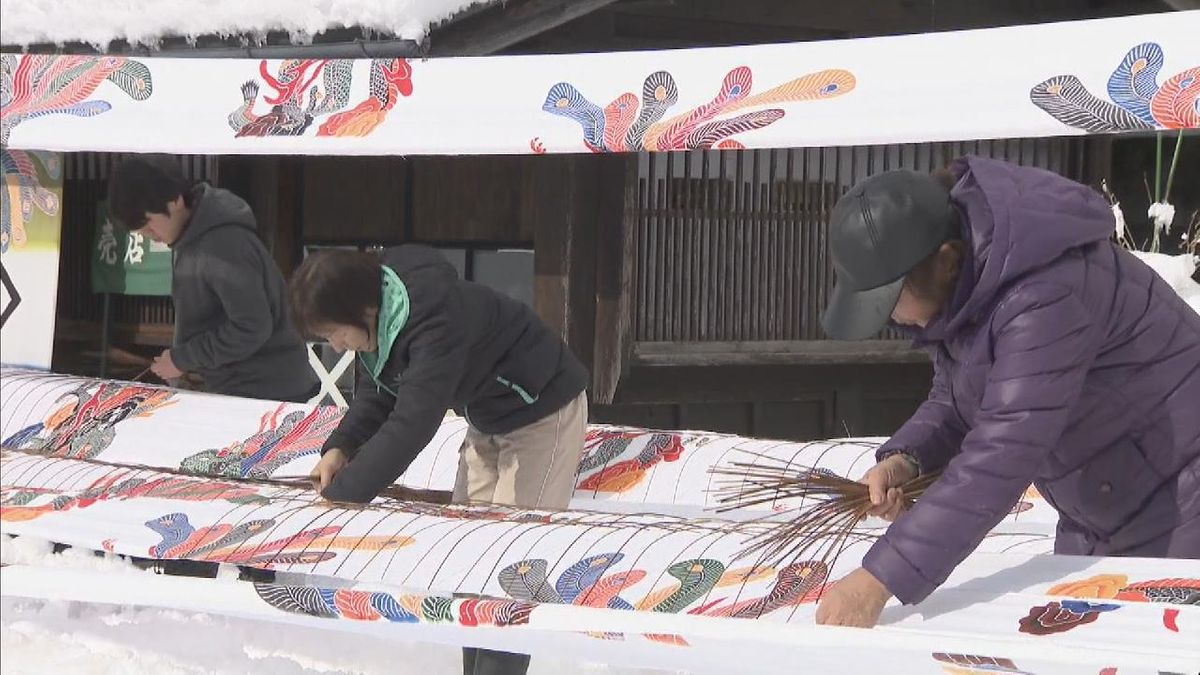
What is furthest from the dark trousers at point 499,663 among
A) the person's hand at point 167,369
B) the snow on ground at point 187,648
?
the person's hand at point 167,369

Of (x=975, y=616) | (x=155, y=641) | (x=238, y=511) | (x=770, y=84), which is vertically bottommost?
(x=155, y=641)

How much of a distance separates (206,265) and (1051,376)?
3.89 metres

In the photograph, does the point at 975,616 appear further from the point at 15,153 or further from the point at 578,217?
the point at 15,153

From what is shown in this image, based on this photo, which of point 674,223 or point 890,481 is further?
point 674,223

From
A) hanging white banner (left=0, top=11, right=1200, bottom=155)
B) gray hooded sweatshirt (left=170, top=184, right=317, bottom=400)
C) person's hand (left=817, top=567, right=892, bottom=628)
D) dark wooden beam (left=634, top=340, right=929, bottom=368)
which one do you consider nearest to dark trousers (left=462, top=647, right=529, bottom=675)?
person's hand (left=817, top=567, right=892, bottom=628)

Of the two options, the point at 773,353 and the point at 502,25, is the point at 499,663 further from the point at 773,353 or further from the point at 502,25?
the point at 773,353

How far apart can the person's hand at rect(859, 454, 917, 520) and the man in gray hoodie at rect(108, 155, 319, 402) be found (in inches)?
127

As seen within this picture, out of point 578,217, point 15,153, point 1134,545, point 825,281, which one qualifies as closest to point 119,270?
point 15,153

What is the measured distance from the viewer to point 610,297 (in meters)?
6.73

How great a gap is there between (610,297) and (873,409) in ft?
6.45

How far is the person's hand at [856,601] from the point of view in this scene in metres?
2.60

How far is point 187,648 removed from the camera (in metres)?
5.43

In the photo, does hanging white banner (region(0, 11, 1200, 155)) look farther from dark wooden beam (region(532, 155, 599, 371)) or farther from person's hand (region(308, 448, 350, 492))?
person's hand (region(308, 448, 350, 492))

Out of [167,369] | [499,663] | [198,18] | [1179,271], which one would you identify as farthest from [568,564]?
[198,18]
